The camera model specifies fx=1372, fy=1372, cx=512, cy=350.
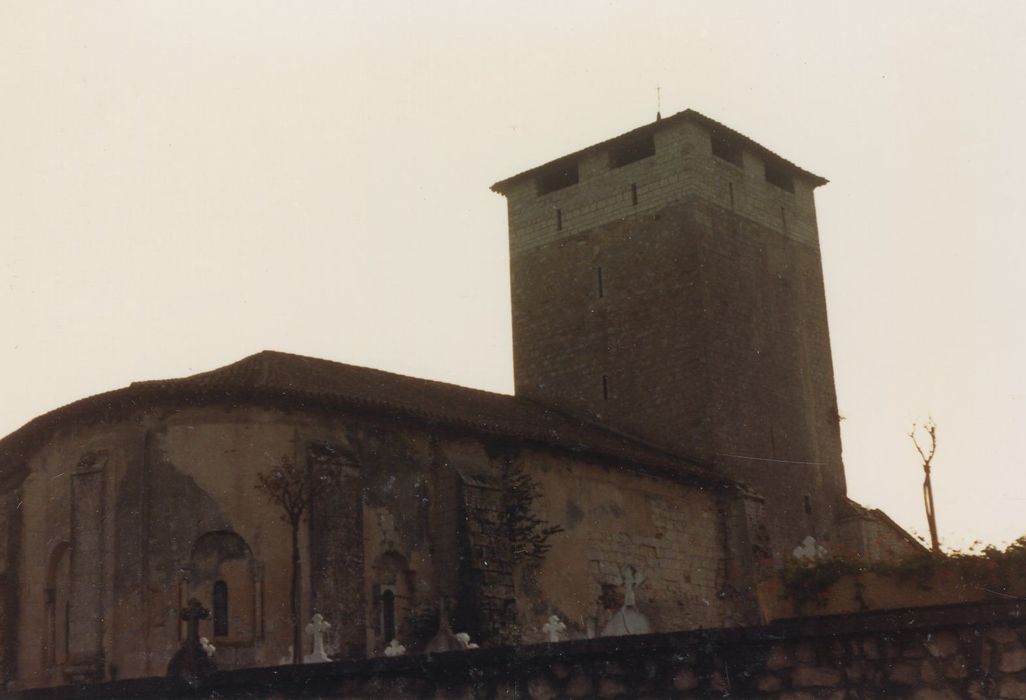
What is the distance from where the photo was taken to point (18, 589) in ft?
78.7

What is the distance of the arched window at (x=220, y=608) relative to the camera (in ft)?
70.7

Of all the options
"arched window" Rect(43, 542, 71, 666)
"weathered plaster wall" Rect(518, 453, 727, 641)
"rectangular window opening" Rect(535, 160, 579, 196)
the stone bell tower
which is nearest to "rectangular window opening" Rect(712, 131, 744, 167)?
the stone bell tower

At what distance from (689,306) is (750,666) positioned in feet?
77.1

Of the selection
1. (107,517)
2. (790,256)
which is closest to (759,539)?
(790,256)

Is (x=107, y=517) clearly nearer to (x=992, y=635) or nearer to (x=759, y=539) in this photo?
(x=759, y=539)

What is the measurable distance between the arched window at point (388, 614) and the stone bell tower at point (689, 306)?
9908mm

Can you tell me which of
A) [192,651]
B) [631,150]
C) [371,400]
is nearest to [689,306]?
[631,150]

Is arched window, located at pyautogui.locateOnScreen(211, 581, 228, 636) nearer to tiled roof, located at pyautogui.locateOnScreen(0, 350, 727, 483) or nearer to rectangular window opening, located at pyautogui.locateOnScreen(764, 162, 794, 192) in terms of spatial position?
tiled roof, located at pyautogui.locateOnScreen(0, 350, 727, 483)

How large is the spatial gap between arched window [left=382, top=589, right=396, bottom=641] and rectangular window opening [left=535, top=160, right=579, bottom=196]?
568 inches

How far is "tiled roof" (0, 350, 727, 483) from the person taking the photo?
73.5 ft

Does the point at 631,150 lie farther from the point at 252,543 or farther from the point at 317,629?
Result: the point at 317,629

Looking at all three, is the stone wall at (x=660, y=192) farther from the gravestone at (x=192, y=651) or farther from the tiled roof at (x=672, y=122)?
the gravestone at (x=192, y=651)

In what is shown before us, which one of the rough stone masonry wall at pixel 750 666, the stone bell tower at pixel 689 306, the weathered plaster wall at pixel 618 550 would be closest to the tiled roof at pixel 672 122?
the stone bell tower at pixel 689 306

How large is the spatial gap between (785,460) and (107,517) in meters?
16.3
